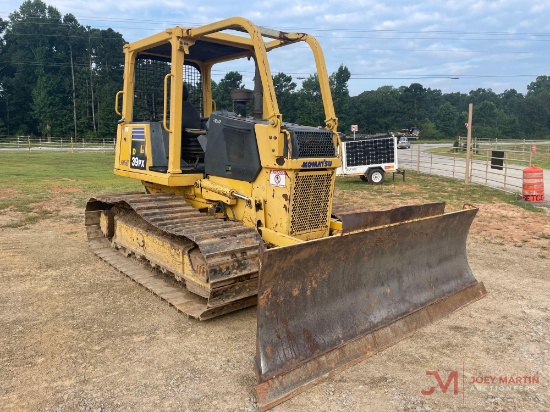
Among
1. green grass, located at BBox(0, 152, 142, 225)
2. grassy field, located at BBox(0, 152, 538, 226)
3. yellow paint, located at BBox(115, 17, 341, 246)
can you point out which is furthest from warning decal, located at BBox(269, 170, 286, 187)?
green grass, located at BBox(0, 152, 142, 225)

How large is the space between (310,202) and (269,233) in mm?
578

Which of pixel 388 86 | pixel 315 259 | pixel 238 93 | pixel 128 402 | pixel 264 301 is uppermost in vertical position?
pixel 388 86

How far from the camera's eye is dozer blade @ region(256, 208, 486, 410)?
366 cm

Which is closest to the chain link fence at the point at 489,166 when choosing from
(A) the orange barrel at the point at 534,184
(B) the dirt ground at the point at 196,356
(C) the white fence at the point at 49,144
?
(A) the orange barrel at the point at 534,184

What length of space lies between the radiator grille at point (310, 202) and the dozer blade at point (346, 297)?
0.93 meters

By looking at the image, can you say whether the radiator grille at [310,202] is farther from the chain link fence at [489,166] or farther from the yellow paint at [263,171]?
the chain link fence at [489,166]

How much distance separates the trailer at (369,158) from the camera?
1792cm

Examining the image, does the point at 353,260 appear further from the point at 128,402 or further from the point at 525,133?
the point at 525,133

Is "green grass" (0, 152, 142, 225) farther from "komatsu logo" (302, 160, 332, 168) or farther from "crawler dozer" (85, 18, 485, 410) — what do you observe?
"komatsu logo" (302, 160, 332, 168)

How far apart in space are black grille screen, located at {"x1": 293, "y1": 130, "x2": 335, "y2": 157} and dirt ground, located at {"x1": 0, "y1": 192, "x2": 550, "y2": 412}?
1911 millimetres

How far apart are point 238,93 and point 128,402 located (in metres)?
3.95

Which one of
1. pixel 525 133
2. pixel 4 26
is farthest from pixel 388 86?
pixel 4 26

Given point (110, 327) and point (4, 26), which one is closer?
point (110, 327)

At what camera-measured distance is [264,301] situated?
3729mm
